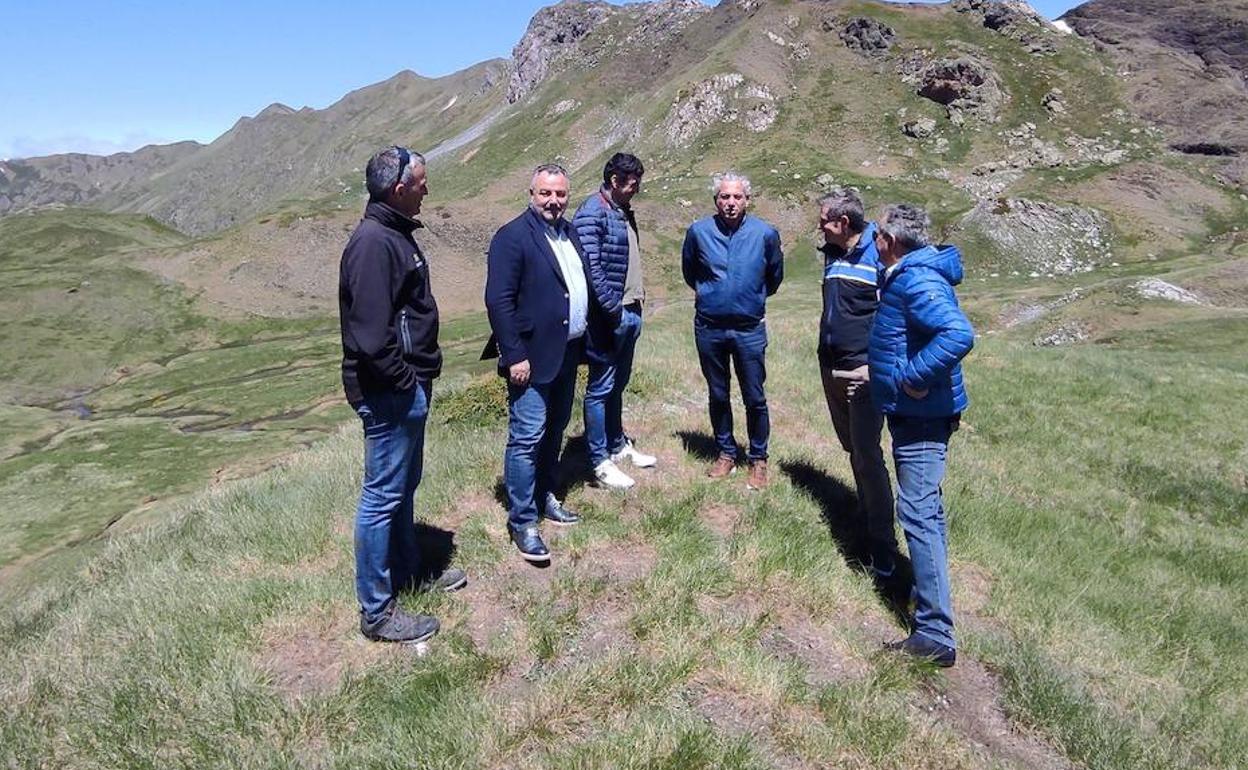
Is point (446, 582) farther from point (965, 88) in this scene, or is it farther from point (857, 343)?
point (965, 88)

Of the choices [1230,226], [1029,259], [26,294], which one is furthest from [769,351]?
[26,294]

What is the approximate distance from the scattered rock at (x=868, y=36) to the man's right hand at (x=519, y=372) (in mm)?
97120

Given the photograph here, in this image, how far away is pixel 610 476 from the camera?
26.7 ft

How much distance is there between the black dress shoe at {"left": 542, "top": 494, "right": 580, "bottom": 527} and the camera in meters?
7.27

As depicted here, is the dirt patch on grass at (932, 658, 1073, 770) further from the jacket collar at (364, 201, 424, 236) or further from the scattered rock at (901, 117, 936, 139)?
the scattered rock at (901, 117, 936, 139)

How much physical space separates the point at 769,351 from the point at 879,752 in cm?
1422

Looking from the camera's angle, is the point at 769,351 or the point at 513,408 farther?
the point at 769,351

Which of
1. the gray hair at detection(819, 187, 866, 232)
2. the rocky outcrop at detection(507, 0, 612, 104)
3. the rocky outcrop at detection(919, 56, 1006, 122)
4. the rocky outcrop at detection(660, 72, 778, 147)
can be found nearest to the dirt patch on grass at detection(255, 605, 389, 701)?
the gray hair at detection(819, 187, 866, 232)

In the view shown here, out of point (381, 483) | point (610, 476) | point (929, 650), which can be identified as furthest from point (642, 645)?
point (610, 476)

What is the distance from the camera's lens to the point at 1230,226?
5600cm

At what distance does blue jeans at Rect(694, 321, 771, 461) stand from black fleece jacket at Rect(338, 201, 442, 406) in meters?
3.77

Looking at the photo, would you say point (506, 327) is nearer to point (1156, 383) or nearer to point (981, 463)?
point (981, 463)

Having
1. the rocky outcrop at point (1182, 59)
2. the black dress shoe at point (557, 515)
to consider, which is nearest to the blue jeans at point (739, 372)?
the black dress shoe at point (557, 515)

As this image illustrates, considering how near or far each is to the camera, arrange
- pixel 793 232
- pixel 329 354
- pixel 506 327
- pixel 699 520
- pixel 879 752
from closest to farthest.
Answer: pixel 879 752, pixel 506 327, pixel 699 520, pixel 329 354, pixel 793 232
